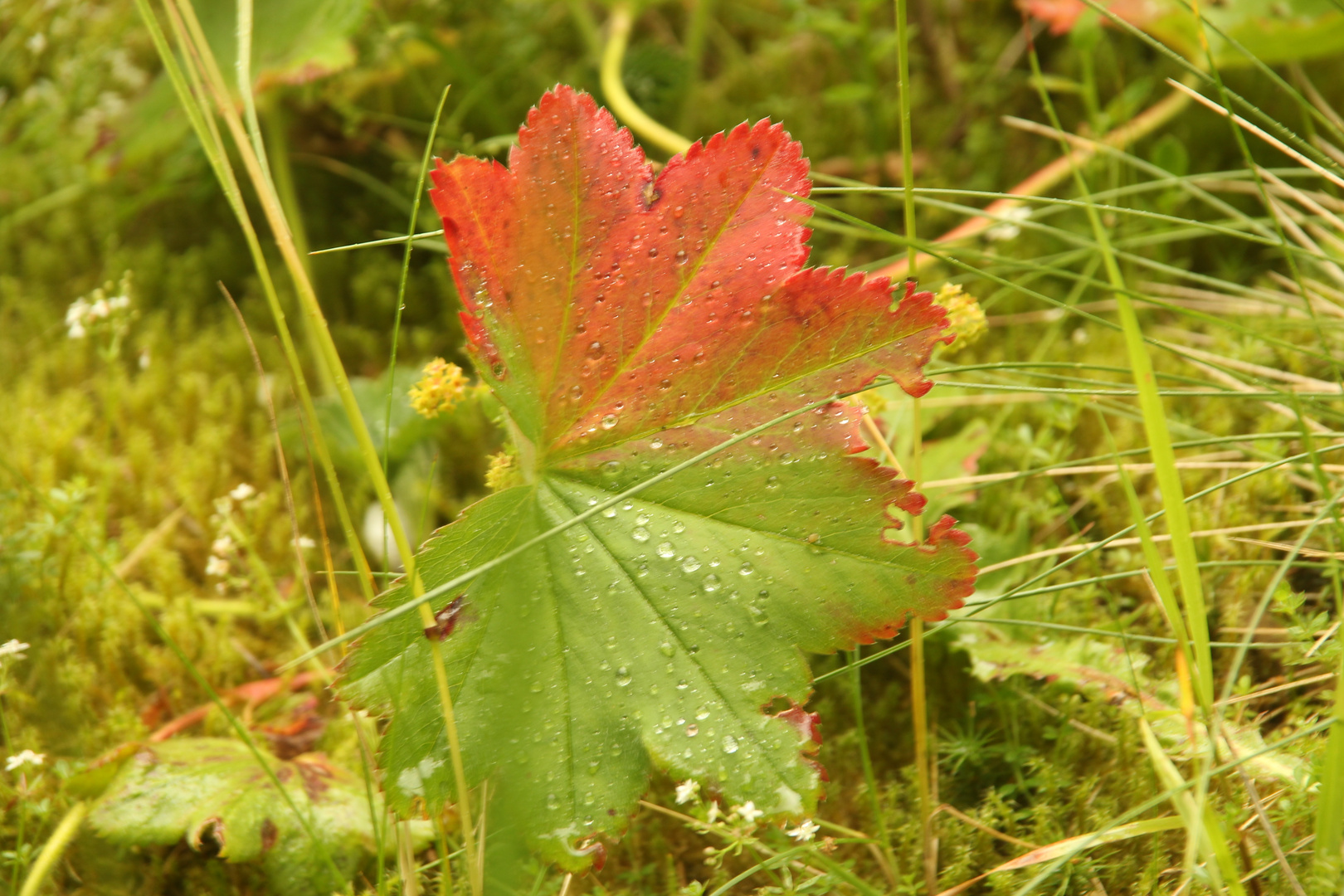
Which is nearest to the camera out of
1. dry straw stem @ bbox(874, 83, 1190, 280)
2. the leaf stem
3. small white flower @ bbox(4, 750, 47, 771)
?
small white flower @ bbox(4, 750, 47, 771)

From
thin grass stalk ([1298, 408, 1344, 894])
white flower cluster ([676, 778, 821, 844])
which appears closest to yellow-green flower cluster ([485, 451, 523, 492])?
white flower cluster ([676, 778, 821, 844])

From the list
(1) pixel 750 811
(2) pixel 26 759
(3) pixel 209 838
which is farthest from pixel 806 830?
(2) pixel 26 759

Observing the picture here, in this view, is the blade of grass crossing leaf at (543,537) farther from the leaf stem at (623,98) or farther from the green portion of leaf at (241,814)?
the leaf stem at (623,98)

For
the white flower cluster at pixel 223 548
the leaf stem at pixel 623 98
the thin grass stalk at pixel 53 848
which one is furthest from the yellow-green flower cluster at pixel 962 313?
the thin grass stalk at pixel 53 848

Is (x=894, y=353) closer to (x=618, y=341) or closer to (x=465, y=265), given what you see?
(x=618, y=341)

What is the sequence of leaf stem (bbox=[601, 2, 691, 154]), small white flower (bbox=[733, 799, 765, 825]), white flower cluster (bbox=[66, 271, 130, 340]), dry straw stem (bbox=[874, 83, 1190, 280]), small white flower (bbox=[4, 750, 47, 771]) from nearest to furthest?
1. small white flower (bbox=[733, 799, 765, 825])
2. small white flower (bbox=[4, 750, 47, 771])
3. white flower cluster (bbox=[66, 271, 130, 340])
4. dry straw stem (bbox=[874, 83, 1190, 280])
5. leaf stem (bbox=[601, 2, 691, 154])

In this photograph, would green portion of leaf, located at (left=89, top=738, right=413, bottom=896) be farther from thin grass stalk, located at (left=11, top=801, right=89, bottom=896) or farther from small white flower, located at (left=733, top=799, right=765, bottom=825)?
small white flower, located at (left=733, top=799, right=765, bottom=825)
